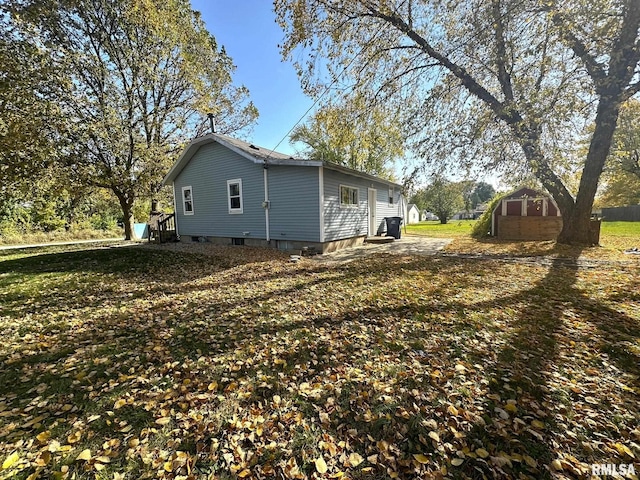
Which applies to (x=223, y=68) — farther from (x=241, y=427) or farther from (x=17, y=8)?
(x=241, y=427)

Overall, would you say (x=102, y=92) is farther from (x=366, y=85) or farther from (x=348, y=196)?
(x=348, y=196)

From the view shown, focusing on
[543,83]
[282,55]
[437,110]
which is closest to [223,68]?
[282,55]

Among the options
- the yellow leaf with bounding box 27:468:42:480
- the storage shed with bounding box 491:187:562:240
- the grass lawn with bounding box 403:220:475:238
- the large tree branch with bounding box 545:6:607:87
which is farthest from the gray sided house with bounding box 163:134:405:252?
the yellow leaf with bounding box 27:468:42:480

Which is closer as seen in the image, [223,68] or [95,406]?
[95,406]

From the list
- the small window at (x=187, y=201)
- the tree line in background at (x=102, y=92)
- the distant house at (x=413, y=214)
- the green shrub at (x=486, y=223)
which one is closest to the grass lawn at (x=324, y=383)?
the small window at (x=187, y=201)

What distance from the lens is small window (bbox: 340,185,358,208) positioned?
11.1 metres

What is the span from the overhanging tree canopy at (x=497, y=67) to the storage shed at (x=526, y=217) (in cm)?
218

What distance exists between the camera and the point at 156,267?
310 inches

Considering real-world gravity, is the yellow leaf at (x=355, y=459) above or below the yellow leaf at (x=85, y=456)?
below

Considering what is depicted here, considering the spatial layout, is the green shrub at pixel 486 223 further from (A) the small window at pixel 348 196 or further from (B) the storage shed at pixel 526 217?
(A) the small window at pixel 348 196

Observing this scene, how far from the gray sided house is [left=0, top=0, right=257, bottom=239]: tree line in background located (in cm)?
305

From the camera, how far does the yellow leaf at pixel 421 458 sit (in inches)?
71.0

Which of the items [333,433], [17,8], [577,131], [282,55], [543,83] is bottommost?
[333,433]

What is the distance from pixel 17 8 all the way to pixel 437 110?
53.2 ft
